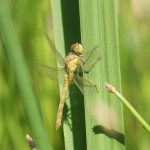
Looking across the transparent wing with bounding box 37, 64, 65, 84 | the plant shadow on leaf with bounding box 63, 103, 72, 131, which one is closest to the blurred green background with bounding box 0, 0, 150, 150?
the transparent wing with bounding box 37, 64, 65, 84

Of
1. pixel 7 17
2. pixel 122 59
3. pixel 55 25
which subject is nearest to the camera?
pixel 7 17

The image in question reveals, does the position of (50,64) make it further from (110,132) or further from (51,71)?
(110,132)

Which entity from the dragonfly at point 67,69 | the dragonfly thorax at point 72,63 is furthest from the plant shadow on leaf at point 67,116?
the dragonfly thorax at point 72,63

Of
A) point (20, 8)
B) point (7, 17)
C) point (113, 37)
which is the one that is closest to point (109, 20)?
point (113, 37)

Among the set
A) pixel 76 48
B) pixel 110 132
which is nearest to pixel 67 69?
pixel 76 48

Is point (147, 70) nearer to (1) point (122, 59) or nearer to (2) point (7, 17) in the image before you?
(1) point (122, 59)

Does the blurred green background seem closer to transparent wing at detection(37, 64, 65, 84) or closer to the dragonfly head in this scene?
transparent wing at detection(37, 64, 65, 84)
